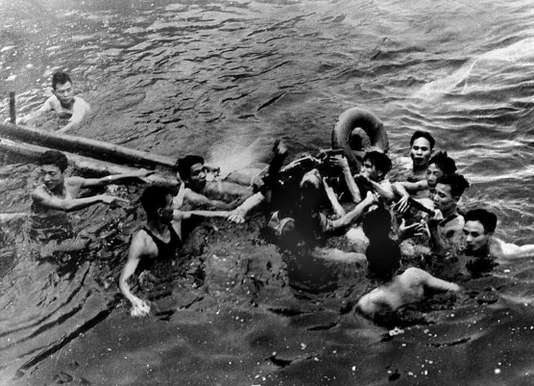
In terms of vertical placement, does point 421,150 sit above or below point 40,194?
below

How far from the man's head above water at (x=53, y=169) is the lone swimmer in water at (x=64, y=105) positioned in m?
3.89

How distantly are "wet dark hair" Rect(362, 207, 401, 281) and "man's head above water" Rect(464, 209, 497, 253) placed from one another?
104cm

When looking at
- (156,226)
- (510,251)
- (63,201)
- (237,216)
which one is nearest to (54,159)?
(63,201)

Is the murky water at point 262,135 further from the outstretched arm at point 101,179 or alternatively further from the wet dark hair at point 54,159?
the wet dark hair at point 54,159

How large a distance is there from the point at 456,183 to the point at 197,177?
4198 mm

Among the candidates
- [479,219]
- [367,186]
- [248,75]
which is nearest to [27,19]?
[248,75]

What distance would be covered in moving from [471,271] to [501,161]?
3.83 meters

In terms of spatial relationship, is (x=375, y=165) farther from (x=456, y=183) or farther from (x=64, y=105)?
(x=64, y=105)

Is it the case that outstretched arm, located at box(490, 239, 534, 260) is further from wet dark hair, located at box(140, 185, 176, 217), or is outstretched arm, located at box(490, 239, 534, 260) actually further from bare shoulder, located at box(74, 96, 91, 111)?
bare shoulder, located at box(74, 96, 91, 111)

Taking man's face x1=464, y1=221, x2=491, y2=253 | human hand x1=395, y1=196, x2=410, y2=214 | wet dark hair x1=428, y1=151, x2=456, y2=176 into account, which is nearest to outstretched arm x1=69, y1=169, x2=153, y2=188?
human hand x1=395, y1=196, x2=410, y2=214

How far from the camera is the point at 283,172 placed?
26.9ft

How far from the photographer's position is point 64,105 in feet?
42.6

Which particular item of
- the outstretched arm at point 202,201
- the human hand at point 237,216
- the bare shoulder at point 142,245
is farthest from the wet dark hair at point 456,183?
the bare shoulder at point 142,245

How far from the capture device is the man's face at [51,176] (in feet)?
27.8
